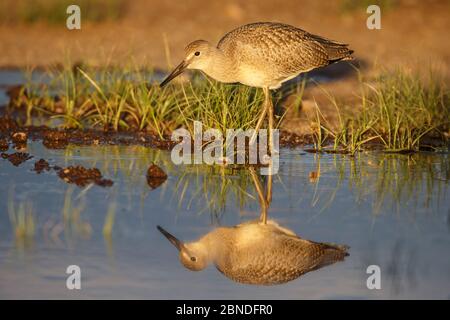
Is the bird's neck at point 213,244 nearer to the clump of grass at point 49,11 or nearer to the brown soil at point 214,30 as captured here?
the brown soil at point 214,30

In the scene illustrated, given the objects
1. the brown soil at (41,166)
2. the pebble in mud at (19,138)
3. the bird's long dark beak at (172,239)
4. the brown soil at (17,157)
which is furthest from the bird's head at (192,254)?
the pebble in mud at (19,138)

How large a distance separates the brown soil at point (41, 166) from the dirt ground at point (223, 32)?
415 cm

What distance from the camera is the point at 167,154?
359 inches

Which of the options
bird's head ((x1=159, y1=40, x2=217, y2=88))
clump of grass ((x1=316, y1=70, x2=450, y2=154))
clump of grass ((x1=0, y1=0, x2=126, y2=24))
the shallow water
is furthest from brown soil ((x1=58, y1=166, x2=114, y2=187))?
clump of grass ((x1=0, y1=0, x2=126, y2=24))

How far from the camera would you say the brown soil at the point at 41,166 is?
8.30 m

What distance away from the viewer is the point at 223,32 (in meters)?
14.7

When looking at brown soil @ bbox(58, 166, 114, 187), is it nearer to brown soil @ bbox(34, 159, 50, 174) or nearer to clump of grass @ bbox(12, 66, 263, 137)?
brown soil @ bbox(34, 159, 50, 174)

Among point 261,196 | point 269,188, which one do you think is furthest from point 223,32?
point 261,196

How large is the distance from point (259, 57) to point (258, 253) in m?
3.22

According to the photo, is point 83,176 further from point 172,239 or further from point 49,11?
point 49,11

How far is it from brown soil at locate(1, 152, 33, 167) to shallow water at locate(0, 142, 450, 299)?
8 cm

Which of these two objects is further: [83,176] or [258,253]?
[83,176]

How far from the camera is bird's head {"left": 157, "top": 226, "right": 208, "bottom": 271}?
6.13m

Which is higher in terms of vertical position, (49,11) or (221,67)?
(49,11)
